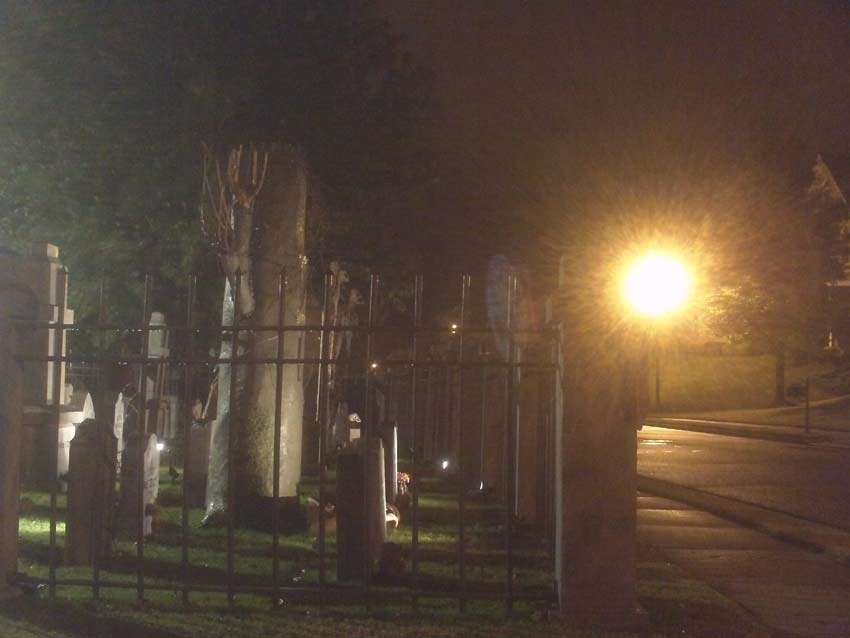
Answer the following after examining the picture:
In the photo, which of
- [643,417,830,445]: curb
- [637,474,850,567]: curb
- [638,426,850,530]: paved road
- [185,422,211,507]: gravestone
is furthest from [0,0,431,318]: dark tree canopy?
[643,417,830,445]: curb

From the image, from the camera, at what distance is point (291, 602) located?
8.23 metres

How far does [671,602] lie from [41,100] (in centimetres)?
1102

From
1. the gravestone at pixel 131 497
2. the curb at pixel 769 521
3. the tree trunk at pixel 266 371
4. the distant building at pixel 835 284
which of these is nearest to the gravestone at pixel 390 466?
the tree trunk at pixel 266 371

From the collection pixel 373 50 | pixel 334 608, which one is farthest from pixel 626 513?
pixel 373 50

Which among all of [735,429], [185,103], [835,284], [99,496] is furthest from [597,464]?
[835,284]

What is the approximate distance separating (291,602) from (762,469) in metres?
15.8

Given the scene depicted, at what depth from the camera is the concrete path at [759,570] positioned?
28.1 feet

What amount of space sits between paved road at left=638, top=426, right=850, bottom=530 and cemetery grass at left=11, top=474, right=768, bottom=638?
6.68 meters

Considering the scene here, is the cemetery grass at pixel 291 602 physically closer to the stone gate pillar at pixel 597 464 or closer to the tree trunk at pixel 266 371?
the stone gate pillar at pixel 597 464

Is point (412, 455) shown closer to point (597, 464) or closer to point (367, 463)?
point (367, 463)

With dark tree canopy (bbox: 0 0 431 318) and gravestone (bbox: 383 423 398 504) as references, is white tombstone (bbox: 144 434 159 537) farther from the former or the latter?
gravestone (bbox: 383 423 398 504)

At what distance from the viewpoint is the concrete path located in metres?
8.57

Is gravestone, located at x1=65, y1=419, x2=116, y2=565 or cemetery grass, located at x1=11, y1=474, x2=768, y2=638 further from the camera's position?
gravestone, located at x1=65, y1=419, x2=116, y2=565

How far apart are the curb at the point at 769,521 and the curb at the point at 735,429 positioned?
11.6 m
